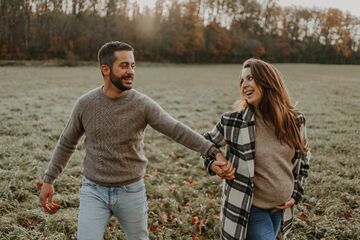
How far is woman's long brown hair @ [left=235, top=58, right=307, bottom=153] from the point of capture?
302cm

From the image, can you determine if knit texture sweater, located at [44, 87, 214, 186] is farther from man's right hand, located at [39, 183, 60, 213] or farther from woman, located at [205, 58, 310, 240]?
man's right hand, located at [39, 183, 60, 213]

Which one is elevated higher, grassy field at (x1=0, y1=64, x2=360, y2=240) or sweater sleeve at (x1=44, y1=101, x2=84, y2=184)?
sweater sleeve at (x1=44, y1=101, x2=84, y2=184)

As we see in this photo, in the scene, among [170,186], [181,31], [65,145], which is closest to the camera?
[65,145]

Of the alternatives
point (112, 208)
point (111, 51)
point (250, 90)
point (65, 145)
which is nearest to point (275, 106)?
point (250, 90)

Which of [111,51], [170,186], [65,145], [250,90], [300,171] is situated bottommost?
[170,186]

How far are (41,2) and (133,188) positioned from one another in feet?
188

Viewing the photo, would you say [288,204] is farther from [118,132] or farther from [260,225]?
[118,132]

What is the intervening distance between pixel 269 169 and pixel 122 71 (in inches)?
57.8

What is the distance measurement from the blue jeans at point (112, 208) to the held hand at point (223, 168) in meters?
0.68

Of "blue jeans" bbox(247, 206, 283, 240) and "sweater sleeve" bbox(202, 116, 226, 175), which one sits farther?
"sweater sleeve" bbox(202, 116, 226, 175)

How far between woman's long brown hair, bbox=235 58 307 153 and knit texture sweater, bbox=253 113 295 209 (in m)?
0.08

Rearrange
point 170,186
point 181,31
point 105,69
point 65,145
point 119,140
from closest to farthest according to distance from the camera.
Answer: point 119,140 < point 105,69 < point 65,145 < point 170,186 < point 181,31

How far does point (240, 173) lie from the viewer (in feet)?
9.84

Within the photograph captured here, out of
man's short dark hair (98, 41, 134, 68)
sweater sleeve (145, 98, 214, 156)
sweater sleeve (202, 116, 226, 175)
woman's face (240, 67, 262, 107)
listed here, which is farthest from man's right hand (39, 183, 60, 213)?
woman's face (240, 67, 262, 107)
